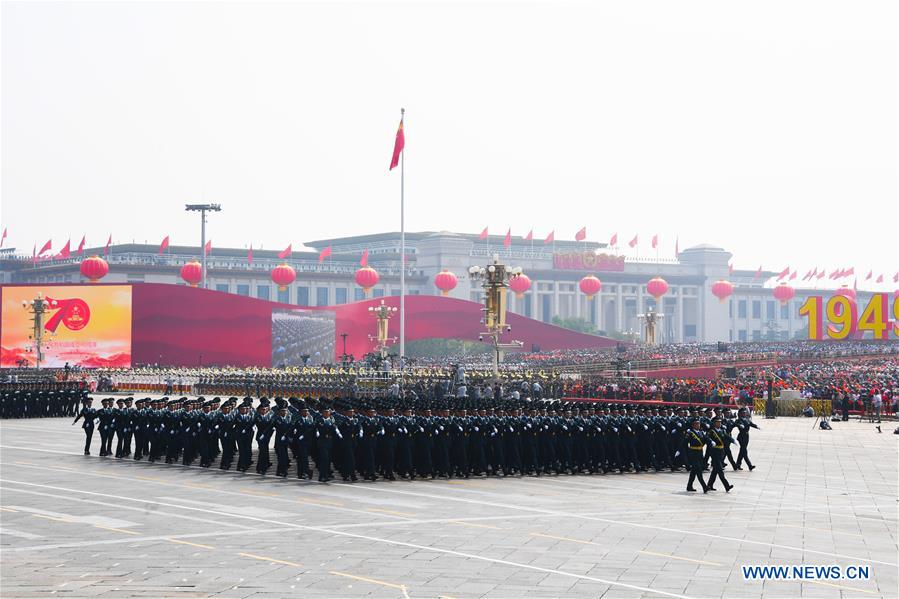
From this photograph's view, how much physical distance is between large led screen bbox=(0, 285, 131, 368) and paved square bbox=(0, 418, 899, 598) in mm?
43391

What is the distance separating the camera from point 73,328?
220 feet

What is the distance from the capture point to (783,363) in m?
74.0

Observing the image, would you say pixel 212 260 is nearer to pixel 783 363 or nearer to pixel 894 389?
pixel 783 363

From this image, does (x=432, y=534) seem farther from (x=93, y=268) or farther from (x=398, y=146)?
(x=93, y=268)

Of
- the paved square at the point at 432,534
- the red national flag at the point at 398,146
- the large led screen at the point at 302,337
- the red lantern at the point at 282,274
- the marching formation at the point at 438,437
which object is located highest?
the red national flag at the point at 398,146

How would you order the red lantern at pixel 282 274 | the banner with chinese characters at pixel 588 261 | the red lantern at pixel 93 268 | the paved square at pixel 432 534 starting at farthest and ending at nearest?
the banner with chinese characters at pixel 588 261 < the red lantern at pixel 282 274 < the red lantern at pixel 93 268 < the paved square at pixel 432 534

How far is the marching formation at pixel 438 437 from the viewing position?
71.9 ft

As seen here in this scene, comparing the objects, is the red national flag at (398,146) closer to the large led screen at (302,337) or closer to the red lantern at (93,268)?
the large led screen at (302,337)

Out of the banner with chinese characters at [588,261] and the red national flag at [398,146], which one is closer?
the red national flag at [398,146]

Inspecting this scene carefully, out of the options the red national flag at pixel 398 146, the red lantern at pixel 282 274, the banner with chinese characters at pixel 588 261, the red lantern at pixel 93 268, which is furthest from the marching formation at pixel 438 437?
the banner with chinese characters at pixel 588 261

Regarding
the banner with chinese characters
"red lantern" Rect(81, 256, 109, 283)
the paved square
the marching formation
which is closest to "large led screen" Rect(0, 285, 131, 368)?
"red lantern" Rect(81, 256, 109, 283)

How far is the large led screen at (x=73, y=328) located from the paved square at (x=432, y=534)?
43.4 meters

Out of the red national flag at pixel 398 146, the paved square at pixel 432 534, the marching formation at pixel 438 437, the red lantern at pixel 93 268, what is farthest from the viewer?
the red lantern at pixel 93 268

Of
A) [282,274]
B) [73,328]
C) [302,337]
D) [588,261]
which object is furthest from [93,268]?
[588,261]
